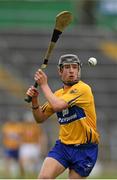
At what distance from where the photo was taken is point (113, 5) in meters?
26.3

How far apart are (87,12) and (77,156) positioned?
1909 centimetres

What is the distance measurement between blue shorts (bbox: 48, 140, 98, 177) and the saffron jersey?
76 millimetres

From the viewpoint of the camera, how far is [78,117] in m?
9.13

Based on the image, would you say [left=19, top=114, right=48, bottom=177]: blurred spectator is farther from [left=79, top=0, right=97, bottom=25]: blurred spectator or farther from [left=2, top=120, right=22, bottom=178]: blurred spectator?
[left=79, top=0, right=97, bottom=25]: blurred spectator

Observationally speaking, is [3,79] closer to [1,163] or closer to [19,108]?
[19,108]

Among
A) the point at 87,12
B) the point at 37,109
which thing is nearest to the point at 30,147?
the point at 87,12

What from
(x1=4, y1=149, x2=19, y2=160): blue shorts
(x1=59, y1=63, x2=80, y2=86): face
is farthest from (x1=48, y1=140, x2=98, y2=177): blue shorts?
(x1=4, y1=149, x2=19, y2=160): blue shorts

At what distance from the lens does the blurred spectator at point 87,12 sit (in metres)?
27.8

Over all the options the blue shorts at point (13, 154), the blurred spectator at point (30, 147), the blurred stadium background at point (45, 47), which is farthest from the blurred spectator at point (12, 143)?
the blurred stadium background at point (45, 47)

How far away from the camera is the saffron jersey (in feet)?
29.9

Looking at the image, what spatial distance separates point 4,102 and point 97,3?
580 centimetres

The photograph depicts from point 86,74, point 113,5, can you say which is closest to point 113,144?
point 86,74

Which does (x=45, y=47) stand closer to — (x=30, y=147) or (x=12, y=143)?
(x=30, y=147)

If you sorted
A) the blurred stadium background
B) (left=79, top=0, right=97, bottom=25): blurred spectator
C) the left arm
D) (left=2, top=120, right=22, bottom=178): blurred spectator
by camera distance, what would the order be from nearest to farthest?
1. the left arm
2. (left=2, top=120, right=22, bottom=178): blurred spectator
3. the blurred stadium background
4. (left=79, top=0, right=97, bottom=25): blurred spectator
